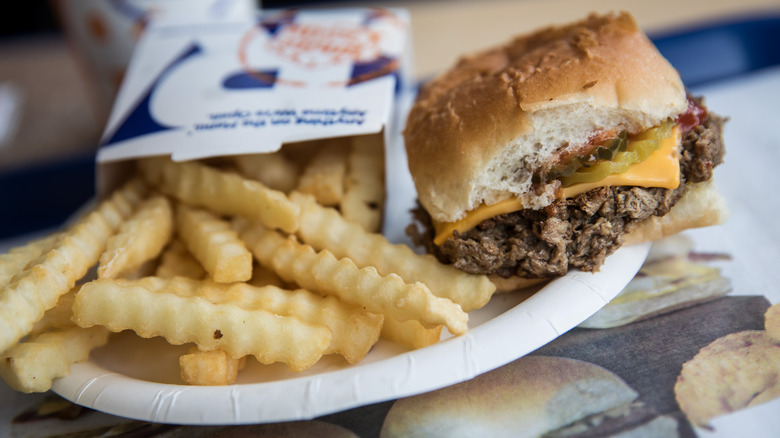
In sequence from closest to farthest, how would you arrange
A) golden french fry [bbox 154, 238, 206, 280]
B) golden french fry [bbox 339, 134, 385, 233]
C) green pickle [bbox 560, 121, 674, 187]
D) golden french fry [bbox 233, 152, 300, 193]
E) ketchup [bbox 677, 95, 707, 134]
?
green pickle [bbox 560, 121, 674, 187] < ketchup [bbox 677, 95, 707, 134] < golden french fry [bbox 154, 238, 206, 280] < golden french fry [bbox 339, 134, 385, 233] < golden french fry [bbox 233, 152, 300, 193]

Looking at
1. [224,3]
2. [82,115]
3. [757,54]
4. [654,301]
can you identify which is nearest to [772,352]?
[654,301]

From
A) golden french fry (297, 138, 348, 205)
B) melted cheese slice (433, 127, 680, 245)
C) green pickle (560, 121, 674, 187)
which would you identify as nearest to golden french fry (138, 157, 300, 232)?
golden french fry (297, 138, 348, 205)

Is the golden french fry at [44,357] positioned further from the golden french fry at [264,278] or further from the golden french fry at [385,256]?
the golden french fry at [385,256]

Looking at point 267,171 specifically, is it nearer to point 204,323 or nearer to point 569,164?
point 204,323

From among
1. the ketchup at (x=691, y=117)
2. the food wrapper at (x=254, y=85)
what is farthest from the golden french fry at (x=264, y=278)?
the ketchup at (x=691, y=117)

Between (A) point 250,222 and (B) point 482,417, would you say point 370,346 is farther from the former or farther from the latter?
(A) point 250,222

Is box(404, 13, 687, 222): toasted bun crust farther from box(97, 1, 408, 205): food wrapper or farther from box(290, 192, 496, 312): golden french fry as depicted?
box(97, 1, 408, 205): food wrapper

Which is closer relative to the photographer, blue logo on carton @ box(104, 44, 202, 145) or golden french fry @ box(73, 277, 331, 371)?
golden french fry @ box(73, 277, 331, 371)

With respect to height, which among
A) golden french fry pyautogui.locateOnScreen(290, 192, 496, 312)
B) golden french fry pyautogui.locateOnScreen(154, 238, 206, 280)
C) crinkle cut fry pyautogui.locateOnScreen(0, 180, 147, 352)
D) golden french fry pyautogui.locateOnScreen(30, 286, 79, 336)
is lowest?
golden french fry pyautogui.locateOnScreen(154, 238, 206, 280)
